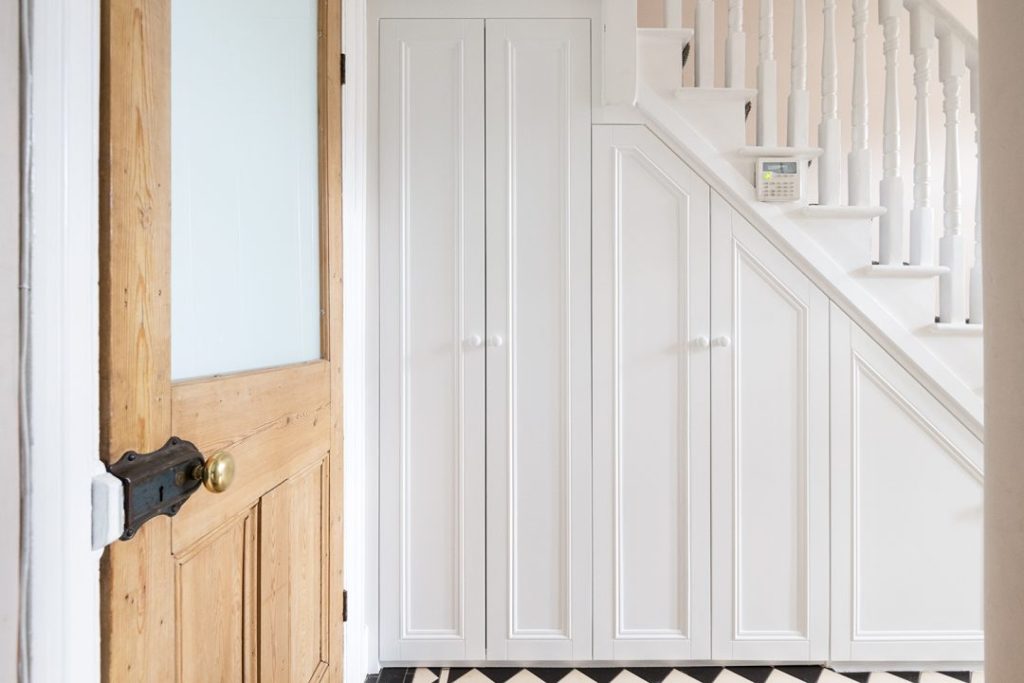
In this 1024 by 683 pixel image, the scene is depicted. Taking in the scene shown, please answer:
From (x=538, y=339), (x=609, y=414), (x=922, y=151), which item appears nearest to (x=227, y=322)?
(x=538, y=339)

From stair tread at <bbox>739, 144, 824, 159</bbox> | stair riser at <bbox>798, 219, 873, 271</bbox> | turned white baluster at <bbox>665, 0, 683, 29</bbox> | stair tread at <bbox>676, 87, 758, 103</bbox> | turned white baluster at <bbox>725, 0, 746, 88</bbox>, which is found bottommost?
stair riser at <bbox>798, 219, 873, 271</bbox>

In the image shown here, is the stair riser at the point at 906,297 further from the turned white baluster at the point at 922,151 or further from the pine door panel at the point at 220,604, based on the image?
the pine door panel at the point at 220,604

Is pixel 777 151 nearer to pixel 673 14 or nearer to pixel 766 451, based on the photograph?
pixel 673 14

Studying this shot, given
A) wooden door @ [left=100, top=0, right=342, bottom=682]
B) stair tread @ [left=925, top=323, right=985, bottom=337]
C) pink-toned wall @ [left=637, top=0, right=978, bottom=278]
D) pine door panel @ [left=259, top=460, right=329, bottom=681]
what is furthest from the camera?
pink-toned wall @ [left=637, top=0, right=978, bottom=278]

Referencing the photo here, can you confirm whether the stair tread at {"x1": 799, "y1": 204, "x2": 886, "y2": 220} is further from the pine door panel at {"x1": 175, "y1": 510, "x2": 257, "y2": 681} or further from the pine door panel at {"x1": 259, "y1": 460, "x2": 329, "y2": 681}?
the pine door panel at {"x1": 175, "y1": 510, "x2": 257, "y2": 681}

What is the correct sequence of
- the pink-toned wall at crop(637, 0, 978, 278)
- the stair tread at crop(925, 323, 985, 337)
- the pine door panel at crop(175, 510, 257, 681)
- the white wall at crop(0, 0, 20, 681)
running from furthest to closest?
1. the pink-toned wall at crop(637, 0, 978, 278)
2. the stair tread at crop(925, 323, 985, 337)
3. the pine door panel at crop(175, 510, 257, 681)
4. the white wall at crop(0, 0, 20, 681)

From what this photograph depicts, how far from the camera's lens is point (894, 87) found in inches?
63.9

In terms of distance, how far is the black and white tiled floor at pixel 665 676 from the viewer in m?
1.58

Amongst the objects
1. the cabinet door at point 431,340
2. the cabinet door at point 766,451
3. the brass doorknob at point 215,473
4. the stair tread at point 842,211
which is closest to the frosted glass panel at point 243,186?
the brass doorknob at point 215,473

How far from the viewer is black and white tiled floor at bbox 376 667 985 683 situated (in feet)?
5.19

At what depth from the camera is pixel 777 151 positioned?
5.20ft

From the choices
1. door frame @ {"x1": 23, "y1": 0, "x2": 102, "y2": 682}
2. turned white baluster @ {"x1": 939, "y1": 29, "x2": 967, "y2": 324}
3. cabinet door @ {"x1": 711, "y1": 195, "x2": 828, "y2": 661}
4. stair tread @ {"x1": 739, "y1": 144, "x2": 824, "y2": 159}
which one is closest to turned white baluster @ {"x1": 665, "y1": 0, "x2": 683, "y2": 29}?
stair tread @ {"x1": 739, "y1": 144, "x2": 824, "y2": 159}

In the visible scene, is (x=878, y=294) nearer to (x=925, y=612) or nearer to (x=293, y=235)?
(x=925, y=612)

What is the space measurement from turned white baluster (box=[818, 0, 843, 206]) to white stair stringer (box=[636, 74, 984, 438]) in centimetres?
10
